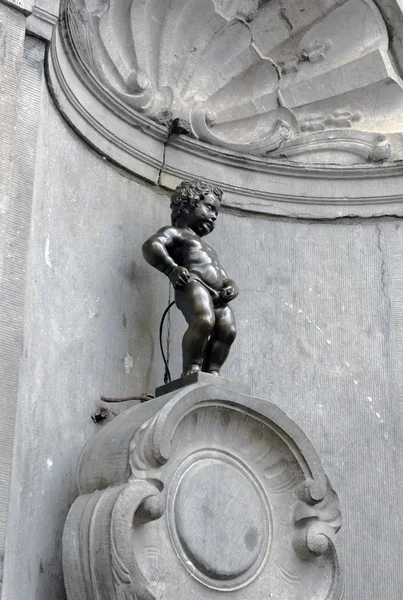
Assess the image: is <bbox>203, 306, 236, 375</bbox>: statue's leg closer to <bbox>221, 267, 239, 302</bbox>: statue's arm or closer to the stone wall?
<bbox>221, 267, 239, 302</bbox>: statue's arm

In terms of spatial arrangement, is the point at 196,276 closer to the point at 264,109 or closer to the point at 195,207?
the point at 195,207

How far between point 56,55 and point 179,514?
1693mm

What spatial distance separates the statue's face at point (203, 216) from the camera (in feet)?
12.4

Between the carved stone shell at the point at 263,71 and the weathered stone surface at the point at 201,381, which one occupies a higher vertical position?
the carved stone shell at the point at 263,71

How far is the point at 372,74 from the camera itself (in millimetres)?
4625

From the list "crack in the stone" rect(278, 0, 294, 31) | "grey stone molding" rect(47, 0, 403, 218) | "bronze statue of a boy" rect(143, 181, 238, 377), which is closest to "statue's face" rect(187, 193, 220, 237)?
"bronze statue of a boy" rect(143, 181, 238, 377)

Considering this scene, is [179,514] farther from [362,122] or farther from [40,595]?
[362,122]

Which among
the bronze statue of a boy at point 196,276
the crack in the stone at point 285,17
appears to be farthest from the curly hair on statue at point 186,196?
the crack in the stone at point 285,17

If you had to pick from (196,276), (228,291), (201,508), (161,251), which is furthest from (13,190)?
(201,508)

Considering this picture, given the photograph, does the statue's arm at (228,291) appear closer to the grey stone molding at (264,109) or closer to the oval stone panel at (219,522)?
the oval stone panel at (219,522)

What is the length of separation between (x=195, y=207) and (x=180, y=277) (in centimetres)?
38

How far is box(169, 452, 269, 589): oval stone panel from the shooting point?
3.04 metres

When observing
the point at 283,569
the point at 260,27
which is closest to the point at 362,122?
the point at 260,27

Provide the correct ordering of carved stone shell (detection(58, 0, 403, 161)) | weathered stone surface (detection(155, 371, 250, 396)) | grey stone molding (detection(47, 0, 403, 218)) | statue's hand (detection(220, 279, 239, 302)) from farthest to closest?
carved stone shell (detection(58, 0, 403, 161))
grey stone molding (detection(47, 0, 403, 218))
statue's hand (detection(220, 279, 239, 302))
weathered stone surface (detection(155, 371, 250, 396))
